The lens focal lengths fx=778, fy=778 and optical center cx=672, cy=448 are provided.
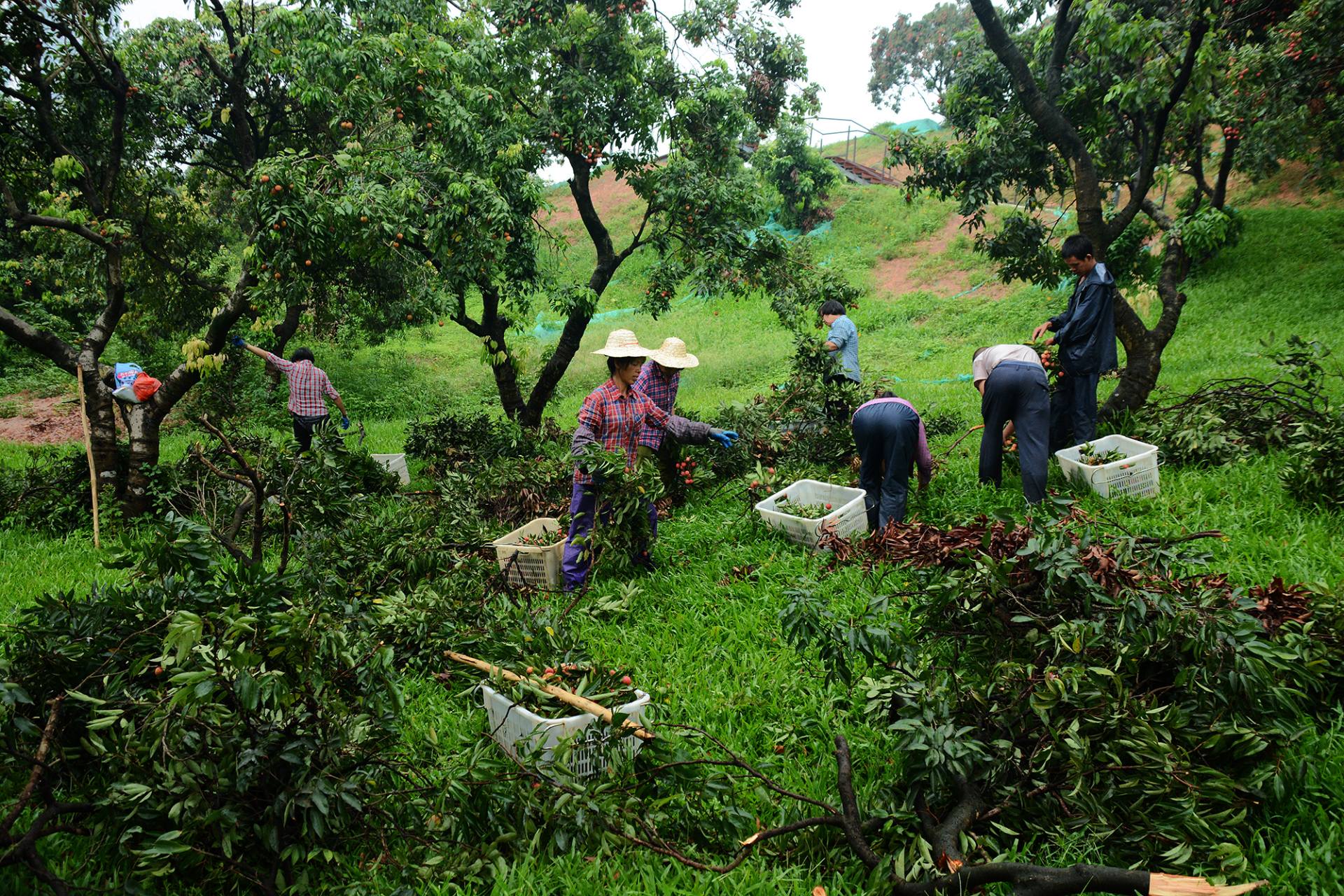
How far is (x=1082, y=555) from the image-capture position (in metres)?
3.03

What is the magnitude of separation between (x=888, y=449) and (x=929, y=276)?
15.8 m

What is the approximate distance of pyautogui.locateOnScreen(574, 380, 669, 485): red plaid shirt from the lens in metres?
4.76

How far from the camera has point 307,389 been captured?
7.74m

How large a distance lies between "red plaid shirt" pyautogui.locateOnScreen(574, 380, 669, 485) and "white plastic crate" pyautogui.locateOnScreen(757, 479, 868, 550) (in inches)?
40.5

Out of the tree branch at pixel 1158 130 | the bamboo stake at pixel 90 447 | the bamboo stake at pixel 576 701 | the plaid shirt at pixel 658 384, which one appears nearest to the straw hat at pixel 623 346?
the plaid shirt at pixel 658 384

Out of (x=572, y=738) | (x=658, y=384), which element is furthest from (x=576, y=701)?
(x=658, y=384)

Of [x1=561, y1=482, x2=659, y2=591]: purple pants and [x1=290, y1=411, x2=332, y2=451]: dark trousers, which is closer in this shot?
[x1=561, y1=482, x2=659, y2=591]: purple pants

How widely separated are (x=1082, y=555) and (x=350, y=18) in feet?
26.7

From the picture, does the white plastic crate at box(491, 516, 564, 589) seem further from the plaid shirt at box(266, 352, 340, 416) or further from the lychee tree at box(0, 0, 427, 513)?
the plaid shirt at box(266, 352, 340, 416)

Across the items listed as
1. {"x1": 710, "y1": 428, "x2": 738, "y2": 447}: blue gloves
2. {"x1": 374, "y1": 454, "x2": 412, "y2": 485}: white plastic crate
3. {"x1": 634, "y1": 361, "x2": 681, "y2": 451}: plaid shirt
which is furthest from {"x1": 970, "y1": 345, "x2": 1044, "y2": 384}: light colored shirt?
{"x1": 374, "y1": 454, "x2": 412, "y2": 485}: white plastic crate

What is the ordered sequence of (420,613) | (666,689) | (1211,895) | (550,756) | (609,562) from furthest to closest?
(609,562) < (420,613) < (666,689) < (550,756) < (1211,895)

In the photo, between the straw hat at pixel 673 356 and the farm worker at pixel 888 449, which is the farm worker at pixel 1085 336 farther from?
the straw hat at pixel 673 356

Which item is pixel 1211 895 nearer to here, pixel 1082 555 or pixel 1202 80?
pixel 1082 555

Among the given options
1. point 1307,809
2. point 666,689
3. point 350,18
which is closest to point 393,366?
point 350,18
